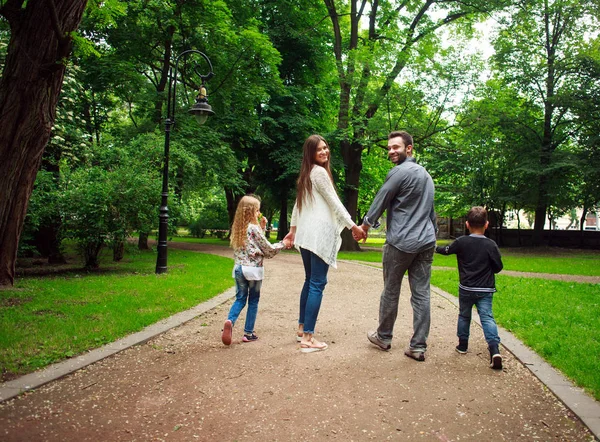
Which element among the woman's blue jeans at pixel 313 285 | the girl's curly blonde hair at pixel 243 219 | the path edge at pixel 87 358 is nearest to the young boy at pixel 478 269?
the woman's blue jeans at pixel 313 285

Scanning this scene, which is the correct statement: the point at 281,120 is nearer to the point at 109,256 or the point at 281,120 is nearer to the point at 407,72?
the point at 407,72

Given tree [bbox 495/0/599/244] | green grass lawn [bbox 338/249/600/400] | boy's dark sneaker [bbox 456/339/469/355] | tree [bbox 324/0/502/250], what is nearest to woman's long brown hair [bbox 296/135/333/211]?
boy's dark sneaker [bbox 456/339/469/355]

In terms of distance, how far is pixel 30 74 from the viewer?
18.2 feet

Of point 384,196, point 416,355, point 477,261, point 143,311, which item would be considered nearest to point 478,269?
point 477,261

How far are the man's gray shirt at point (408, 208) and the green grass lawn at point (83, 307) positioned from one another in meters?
3.19

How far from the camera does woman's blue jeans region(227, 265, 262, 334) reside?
4.97 metres

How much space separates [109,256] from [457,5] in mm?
18961

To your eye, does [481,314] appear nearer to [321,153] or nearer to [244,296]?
[321,153]

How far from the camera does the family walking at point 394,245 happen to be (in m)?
4.55

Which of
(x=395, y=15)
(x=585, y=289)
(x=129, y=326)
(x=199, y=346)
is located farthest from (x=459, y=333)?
(x=395, y=15)

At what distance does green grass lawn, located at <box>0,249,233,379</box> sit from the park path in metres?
0.60

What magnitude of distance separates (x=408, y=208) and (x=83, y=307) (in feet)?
16.0

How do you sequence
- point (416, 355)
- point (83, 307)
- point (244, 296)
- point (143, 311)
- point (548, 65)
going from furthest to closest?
point (548, 65) → point (83, 307) → point (143, 311) → point (244, 296) → point (416, 355)

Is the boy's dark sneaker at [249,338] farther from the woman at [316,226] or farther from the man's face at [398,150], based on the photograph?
the man's face at [398,150]
